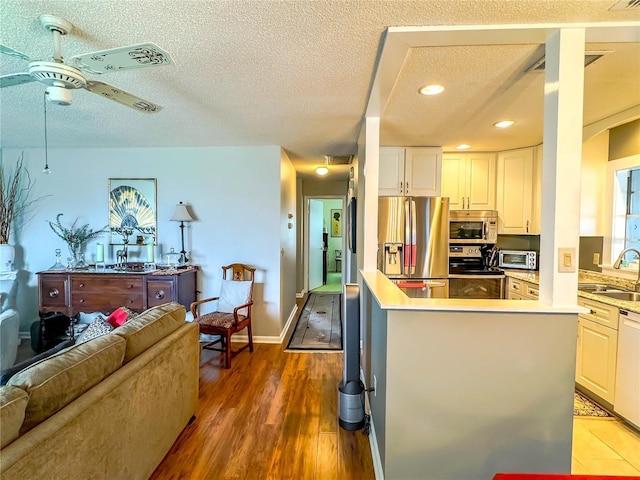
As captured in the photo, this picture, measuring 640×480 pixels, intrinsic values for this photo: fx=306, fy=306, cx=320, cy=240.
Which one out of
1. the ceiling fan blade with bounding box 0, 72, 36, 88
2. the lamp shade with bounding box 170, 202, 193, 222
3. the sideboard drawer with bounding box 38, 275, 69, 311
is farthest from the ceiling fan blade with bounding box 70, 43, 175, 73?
the sideboard drawer with bounding box 38, 275, 69, 311

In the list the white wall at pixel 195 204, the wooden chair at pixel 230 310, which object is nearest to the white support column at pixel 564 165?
the wooden chair at pixel 230 310

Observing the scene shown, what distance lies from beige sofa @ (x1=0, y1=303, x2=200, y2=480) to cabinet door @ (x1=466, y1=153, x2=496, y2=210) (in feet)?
11.4

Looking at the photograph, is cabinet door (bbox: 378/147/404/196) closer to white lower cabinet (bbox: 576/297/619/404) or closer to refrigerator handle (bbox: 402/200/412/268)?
refrigerator handle (bbox: 402/200/412/268)

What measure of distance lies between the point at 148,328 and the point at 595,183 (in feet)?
13.0

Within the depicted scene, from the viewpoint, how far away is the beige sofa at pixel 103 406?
981 mm

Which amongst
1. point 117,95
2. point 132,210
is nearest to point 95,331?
point 117,95

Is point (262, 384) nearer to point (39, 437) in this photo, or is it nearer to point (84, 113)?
point (39, 437)

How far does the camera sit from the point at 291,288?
4.83 m

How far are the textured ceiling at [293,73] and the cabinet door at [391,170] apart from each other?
20cm

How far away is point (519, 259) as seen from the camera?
11.9 ft

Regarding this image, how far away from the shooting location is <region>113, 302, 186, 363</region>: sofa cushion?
1589 millimetres

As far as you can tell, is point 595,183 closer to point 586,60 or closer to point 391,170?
point 586,60

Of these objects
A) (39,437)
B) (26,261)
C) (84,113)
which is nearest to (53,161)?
(26,261)

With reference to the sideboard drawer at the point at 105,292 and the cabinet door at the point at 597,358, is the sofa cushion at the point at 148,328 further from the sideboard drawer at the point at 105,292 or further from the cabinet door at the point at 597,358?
the cabinet door at the point at 597,358
